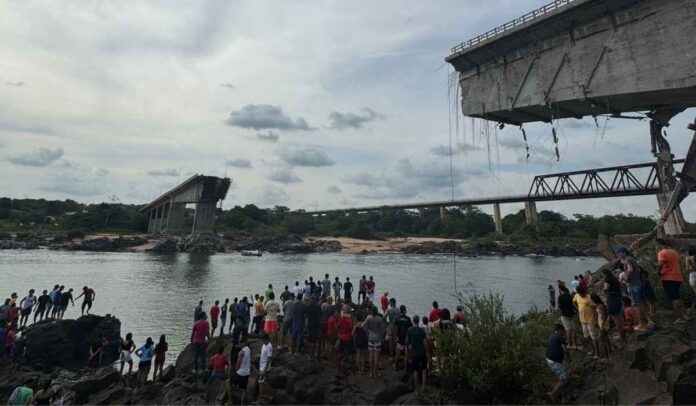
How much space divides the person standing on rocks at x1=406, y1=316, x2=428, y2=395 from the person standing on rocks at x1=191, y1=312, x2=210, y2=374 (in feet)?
24.2

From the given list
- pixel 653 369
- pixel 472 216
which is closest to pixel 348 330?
pixel 653 369

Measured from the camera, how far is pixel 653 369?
8812 millimetres

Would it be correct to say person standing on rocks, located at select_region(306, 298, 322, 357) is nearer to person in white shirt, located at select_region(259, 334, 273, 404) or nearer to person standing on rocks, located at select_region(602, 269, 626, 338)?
person in white shirt, located at select_region(259, 334, 273, 404)

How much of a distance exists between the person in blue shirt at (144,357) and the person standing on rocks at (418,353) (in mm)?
9102

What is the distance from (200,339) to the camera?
45.4 ft

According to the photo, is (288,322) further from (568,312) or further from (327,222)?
(327,222)

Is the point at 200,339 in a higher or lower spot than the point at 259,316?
lower

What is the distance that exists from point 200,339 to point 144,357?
78.1 inches

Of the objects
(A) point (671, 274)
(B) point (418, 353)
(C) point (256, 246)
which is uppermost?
(A) point (671, 274)

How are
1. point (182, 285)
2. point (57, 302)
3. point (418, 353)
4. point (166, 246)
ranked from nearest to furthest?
1. point (418, 353)
2. point (57, 302)
3. point (182, 285)
4. point (166, 246)

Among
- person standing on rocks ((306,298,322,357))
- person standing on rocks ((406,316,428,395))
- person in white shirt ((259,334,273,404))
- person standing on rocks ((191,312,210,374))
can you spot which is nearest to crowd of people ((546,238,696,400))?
person standing on rocks ((406,316,428,395))

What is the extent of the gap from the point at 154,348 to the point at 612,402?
546 inches

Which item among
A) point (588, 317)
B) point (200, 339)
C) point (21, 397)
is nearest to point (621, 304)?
point (588, 317)

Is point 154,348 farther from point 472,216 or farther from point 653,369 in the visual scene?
point 472,216
